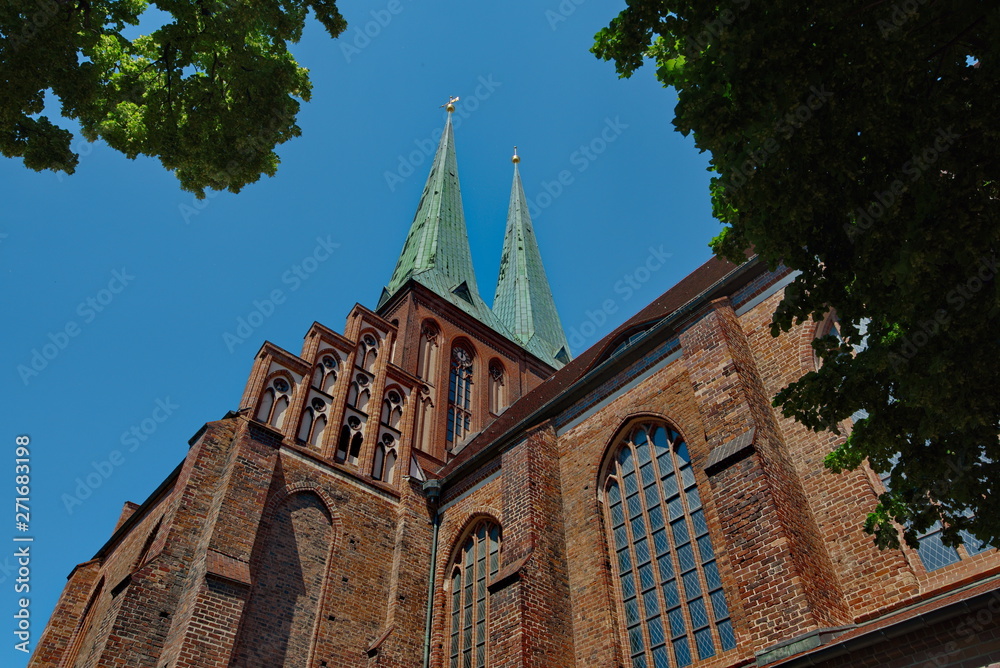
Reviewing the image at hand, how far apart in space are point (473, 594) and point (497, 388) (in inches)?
513

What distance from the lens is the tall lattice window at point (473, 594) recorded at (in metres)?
12.1

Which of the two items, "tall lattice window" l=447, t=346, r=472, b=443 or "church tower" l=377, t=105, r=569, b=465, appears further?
"tall lattice window" l=447, t=346, r=472, b=443

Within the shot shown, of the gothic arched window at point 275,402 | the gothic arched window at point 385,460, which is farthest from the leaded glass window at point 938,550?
the gothic arched window at point 275,402

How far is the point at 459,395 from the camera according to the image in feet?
76.8

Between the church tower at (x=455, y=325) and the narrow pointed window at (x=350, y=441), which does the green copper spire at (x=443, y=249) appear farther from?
the narrow pointed window at (x=350, y=441)

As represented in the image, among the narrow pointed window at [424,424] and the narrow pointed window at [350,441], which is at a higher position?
the narrow pointed window at [424,424]

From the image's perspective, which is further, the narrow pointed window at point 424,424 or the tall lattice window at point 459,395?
the tall lattice window at point 459,395

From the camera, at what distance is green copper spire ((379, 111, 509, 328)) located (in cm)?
2614

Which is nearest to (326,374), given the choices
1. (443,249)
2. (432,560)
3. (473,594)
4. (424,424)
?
(424,424)

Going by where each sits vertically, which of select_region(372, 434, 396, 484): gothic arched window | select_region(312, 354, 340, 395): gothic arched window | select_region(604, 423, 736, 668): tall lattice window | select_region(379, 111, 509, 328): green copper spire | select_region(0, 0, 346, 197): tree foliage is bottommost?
select_region(604, 423, 736, 668): tall lattice window

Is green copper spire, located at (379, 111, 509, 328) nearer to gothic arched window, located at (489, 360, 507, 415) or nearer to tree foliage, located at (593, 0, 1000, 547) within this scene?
gothic arched window, located at (489, 360, 507, 415)

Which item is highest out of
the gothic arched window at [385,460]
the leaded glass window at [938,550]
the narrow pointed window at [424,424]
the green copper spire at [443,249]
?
the green copper spire at [443,249]

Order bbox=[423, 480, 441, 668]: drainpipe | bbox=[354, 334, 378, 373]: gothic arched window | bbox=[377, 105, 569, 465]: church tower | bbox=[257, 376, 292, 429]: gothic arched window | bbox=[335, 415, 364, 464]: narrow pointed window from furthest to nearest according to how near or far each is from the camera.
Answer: bbox=[377, 105, 569, 465]: church tower, bbox=[354, 334, 378, 373]: gothic arched window, bbox=[335, 415, 364, 464]: narrow pointed window, bbox=[257, 376, 292, 429]: gothic arched window, bbox=[423, 480, 441, 668]: drainpipe

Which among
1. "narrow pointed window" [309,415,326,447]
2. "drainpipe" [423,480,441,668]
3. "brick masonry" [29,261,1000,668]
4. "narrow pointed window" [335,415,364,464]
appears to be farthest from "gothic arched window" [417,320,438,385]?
"drainpipe" [423,480,441,668]
